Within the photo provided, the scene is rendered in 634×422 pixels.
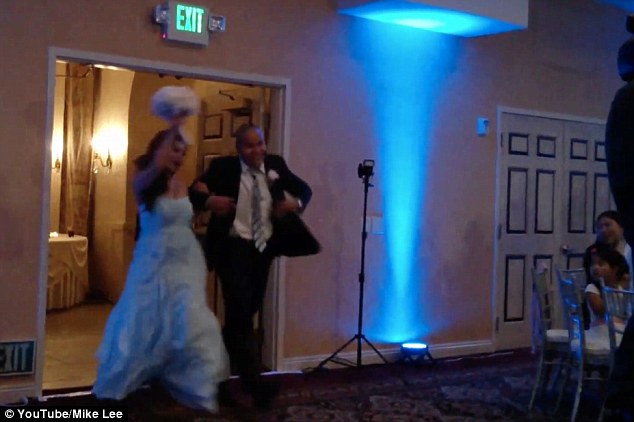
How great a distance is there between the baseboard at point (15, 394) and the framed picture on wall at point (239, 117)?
2314 mm

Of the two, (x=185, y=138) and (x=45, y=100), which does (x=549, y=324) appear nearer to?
(x=185, y=138)

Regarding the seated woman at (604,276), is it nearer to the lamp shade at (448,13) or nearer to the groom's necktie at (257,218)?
the groom's necktie at (257,218)

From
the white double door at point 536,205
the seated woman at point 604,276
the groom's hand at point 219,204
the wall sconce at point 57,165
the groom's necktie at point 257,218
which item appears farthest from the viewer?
the wall sconce at point 57,165

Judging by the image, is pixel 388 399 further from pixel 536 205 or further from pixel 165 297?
pixel 536 205

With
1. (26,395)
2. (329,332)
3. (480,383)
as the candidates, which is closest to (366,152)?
(329,332)

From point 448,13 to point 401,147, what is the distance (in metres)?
1.00

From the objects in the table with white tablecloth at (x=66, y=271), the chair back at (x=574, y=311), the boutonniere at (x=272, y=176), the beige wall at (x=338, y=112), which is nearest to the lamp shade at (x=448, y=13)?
the beige wall at (x=338, y=112)

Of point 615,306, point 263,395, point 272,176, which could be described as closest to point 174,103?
point 272,176

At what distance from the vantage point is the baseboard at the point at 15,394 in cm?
431

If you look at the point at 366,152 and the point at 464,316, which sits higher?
the point at 366,152

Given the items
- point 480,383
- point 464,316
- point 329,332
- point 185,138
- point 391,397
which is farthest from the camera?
point 464,316

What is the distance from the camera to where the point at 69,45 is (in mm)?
4484

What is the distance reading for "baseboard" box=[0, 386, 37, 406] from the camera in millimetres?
4312

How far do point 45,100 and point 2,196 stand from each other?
0.58 metres
